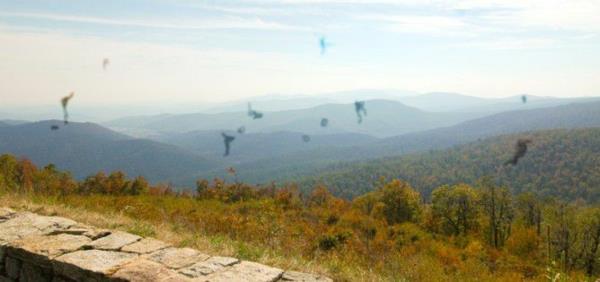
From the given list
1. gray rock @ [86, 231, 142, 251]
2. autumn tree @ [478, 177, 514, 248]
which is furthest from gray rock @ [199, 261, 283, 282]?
autumn tree @ [478, 177, 514, 248]

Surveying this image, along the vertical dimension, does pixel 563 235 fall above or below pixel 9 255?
Result: below

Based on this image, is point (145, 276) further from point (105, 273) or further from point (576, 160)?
point (576, 160)

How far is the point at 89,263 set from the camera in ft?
15.0

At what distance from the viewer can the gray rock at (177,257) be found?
15.6 feet

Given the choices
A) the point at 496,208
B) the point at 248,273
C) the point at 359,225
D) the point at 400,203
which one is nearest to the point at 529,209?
the point at 496,208

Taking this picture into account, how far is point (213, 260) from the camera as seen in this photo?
195 inches

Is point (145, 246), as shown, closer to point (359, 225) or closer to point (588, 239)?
point (359, 225)

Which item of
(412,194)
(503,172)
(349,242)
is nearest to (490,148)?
(503,172)

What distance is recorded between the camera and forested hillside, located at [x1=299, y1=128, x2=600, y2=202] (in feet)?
376

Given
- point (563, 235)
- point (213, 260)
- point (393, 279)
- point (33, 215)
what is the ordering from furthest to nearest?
point (563, 235) < point (33, 215) < point (393, 279) < point (213, 260)

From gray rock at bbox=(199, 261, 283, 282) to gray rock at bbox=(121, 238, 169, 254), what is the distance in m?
1.12

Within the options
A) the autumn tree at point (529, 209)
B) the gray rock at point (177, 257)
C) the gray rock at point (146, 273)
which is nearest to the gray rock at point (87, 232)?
the gray rock at point (177, 257)

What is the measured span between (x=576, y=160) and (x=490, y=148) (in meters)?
50.8

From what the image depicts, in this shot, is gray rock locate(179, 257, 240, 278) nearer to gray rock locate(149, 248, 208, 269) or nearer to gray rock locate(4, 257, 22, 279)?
gray rock locate(149, 248, 208, 269)
